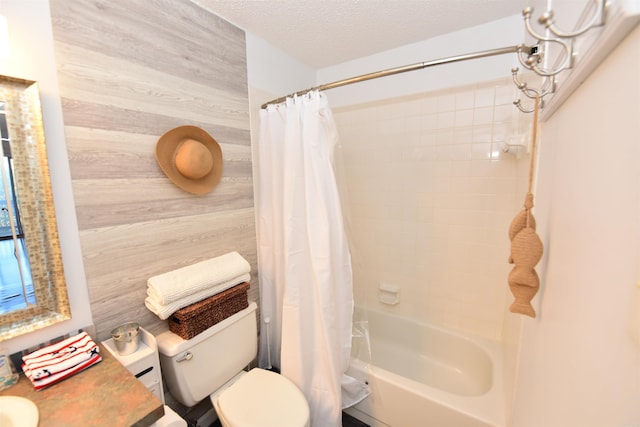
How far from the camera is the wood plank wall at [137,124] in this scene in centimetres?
98

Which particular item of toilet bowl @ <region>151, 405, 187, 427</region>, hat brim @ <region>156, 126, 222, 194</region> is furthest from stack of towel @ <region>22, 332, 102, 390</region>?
hat brim @ <region>156, 126, 222, 194</region>

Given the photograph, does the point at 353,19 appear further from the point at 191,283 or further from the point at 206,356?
the point at 206,356

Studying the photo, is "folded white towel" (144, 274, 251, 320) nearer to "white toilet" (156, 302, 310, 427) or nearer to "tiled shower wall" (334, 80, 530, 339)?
"white toilet" (156, 302, 310, 427)

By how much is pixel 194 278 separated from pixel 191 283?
0.09 feet

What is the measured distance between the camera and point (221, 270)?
4.36ft

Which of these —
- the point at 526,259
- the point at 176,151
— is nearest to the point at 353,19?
the point at 176,151

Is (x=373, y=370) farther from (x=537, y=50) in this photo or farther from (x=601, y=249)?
(x=537, y=50)

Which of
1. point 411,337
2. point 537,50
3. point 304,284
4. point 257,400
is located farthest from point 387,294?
point 537,50

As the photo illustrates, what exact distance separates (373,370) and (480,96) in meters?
1.80

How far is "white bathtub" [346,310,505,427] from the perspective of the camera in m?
1.27

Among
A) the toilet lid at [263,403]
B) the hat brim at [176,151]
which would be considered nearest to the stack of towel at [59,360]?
the toilet lid at [263,403]

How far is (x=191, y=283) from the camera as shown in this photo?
47.2 inches

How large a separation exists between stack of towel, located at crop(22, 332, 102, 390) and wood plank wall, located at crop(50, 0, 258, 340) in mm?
131

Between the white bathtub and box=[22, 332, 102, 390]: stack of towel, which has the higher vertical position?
box=[22, 332, 102, 390]: stack of towel
